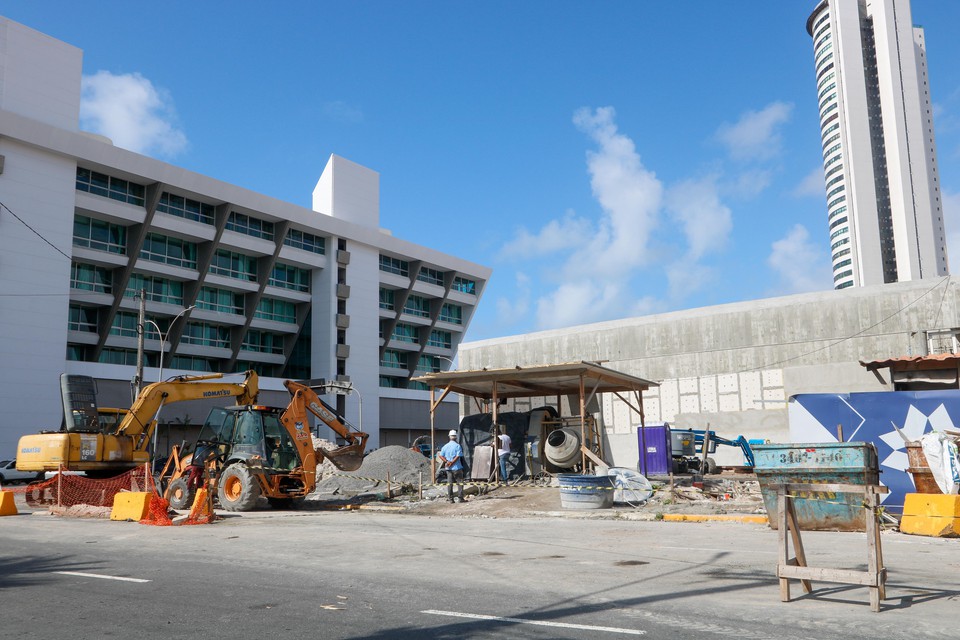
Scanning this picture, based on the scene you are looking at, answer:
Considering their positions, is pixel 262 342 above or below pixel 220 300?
below

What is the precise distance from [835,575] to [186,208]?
53.9 metres

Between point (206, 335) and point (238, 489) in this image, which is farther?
point (206, 335)

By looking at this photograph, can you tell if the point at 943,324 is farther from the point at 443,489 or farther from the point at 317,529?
the point at 317,529

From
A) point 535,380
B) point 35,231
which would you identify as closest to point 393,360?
point 35,231

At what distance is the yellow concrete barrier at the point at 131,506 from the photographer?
17.1 meters

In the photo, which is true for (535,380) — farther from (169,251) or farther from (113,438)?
(169,251)

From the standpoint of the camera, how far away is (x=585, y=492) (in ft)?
56.7

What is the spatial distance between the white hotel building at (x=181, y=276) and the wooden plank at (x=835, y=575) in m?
45.3

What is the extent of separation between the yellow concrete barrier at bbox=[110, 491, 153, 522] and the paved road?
339 centimetres

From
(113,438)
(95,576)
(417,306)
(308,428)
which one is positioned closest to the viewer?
(95,576)

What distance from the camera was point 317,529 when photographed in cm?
1449

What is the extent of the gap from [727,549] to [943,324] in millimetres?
25518

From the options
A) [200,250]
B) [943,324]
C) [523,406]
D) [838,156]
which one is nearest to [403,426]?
[200,250]

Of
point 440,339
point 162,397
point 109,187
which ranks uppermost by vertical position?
point 109,187
